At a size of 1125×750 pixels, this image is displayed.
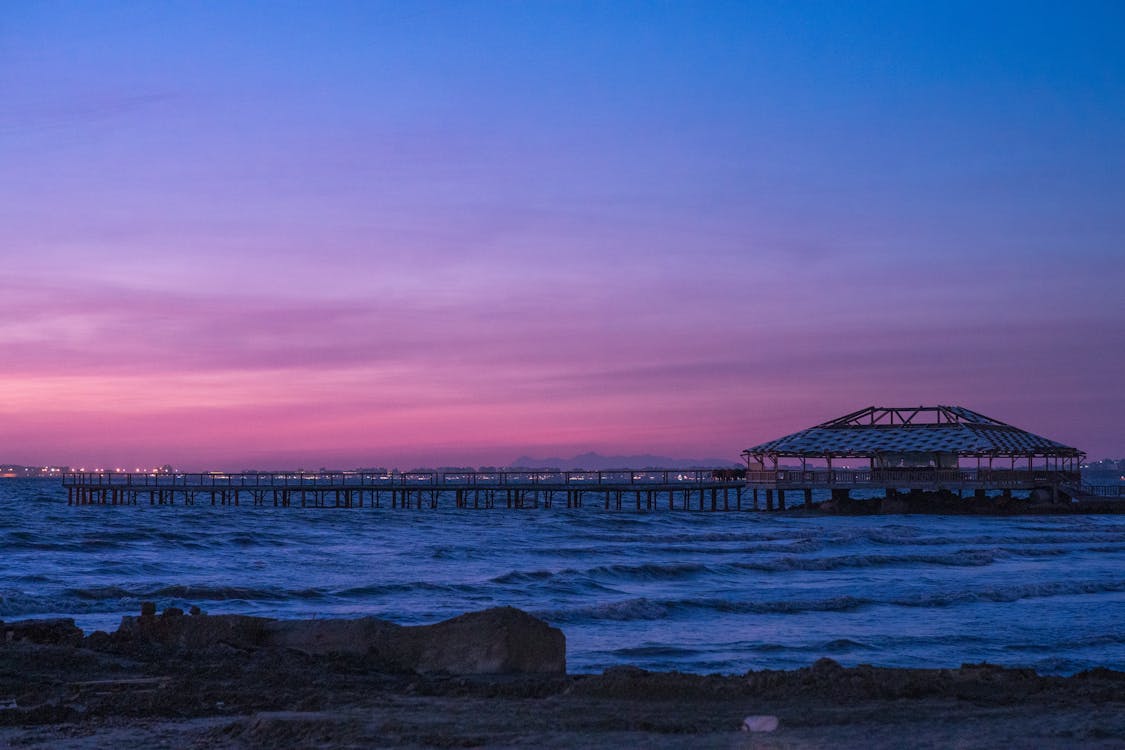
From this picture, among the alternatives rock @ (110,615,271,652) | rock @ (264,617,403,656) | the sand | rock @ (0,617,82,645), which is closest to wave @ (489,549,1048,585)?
rock @ (0,617,82,645)

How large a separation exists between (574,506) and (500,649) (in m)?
68.7

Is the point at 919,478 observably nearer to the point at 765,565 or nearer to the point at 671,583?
the point at 765,565

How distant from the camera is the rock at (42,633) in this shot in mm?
13758

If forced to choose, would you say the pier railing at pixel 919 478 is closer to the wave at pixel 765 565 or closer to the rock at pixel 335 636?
the wave at pixel 765 565

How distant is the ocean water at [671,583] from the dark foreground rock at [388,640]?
309 cm

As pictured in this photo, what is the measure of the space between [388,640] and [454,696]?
102 inches

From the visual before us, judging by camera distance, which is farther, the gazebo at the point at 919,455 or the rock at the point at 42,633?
the gazebo at the point at 919,455

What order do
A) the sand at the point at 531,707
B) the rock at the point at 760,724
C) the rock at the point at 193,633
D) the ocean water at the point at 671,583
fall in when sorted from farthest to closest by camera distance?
the ocean water at the point at 671,583 < the rock at the point at 193,633 < the rock at the point at 760,724 < the sand at the point at 531,707

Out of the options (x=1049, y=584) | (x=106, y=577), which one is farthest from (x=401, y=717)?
(x=106, y=577)

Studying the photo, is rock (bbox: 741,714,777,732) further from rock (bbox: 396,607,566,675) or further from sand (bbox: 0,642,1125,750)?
rock (bbox: 396,607,566,675)

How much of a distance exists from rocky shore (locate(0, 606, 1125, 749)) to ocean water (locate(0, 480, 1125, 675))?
3.64m

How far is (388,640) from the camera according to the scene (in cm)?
1280

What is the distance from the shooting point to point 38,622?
14.6 meters

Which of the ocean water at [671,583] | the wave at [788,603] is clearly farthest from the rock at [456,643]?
the wave at [788,603]
